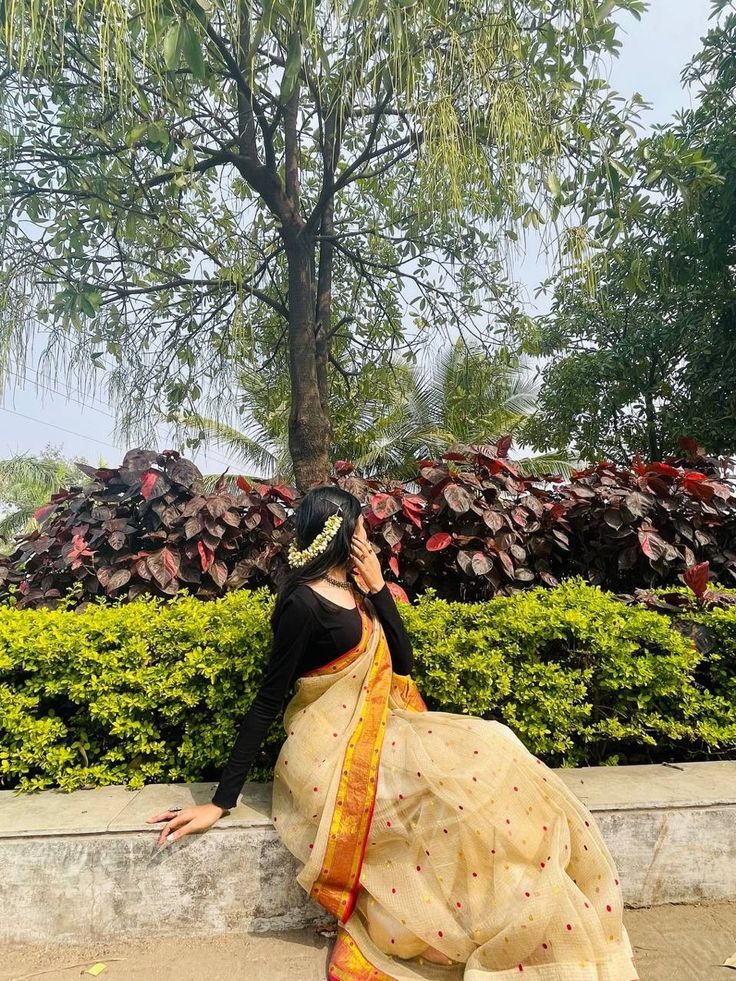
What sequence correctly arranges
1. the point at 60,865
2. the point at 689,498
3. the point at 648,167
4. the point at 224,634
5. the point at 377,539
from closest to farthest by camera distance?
the point at 60,865, the point at 224,634, the point at 377,539, the point at 689,498, the point at 648,167

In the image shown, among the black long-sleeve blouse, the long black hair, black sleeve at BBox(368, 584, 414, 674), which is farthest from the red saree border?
the long black hair

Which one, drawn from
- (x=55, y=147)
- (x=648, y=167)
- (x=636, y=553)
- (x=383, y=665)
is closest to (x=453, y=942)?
(x=383, y=665)

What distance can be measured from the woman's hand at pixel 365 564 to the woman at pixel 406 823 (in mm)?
52

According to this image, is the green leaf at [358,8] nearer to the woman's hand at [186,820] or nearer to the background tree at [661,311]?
the background tree at [661,311]

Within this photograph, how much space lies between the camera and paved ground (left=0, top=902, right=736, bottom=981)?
Answer: 5.70ft

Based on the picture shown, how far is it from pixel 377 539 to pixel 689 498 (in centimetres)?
165

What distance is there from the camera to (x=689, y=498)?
10.5 ft

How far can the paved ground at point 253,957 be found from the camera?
5.70 ft

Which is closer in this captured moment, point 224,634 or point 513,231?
point 224,634

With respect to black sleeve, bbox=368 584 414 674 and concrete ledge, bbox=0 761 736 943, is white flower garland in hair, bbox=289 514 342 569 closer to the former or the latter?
black sleeve, bbox=368 584 414 674

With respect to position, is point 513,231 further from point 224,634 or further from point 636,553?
point 224,634

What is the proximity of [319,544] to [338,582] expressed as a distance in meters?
0.17

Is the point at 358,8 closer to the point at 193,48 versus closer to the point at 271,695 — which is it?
the point at 193,48

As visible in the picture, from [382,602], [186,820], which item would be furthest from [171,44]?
[186,820]
